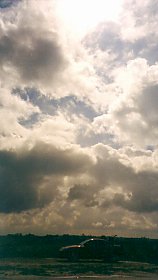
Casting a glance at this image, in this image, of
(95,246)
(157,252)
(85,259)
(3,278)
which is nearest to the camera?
(3,278)

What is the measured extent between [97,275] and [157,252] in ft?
84.8

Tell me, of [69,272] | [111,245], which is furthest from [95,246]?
[69,272]

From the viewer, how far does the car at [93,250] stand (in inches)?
1223

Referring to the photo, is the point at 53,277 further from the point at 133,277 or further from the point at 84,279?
the point at 133,277

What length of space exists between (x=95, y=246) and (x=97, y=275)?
1204 cm

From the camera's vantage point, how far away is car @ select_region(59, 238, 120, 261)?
31062mm

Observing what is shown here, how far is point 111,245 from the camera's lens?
33.4 meters

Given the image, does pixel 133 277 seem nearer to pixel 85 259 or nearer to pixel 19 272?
pixel 19 272

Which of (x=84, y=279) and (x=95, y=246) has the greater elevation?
(x=95, y=246)

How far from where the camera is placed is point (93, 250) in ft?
107

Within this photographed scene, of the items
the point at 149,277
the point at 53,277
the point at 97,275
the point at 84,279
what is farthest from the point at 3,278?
the point at 149,277

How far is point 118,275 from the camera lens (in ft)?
A: 70.3

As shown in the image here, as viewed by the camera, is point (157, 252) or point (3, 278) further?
point (157, 252)

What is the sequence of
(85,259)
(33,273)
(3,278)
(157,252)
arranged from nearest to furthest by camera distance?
(3,278), (33,273), (85,259), (157,252)
